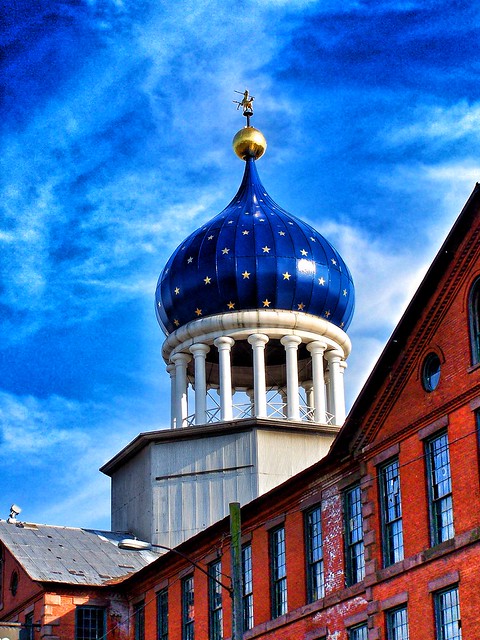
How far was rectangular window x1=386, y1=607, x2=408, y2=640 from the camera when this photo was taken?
29.7 meters

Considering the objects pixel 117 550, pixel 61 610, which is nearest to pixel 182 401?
pixel 117 550

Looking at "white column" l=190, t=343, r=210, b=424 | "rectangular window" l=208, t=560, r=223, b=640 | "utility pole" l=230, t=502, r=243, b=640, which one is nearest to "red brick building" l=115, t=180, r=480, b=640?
"rectangular window" l=208, t=560, r=223, b=640

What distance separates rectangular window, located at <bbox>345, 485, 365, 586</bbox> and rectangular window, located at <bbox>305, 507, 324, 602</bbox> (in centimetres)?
141

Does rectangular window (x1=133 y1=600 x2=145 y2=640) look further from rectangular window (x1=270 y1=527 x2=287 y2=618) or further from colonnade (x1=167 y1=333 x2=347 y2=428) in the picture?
rectangular window (x1=270 y1=527 x2=287 y2=618)

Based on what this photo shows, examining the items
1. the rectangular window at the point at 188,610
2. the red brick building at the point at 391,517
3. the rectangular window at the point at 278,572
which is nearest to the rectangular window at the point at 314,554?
the red brick building at the point at 391,517

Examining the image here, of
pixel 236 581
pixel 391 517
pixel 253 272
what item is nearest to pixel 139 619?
pixel 253 272

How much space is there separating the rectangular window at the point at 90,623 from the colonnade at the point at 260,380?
30.5 feet

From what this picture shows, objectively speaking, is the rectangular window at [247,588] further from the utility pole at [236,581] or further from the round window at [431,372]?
the utility pole at [236,581]

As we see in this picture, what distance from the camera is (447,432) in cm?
2933

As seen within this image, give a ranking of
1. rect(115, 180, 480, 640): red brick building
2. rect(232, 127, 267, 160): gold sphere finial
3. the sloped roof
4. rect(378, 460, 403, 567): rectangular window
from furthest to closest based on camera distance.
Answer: rect(232, 127, 267, 160): gold sphere finial → rect(378, 460, 403, 567): rectangular window → the sloped roof → rect(115, 180, 480, 640): red brick building

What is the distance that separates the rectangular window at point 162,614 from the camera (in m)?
41.9

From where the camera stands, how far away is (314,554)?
34375 millimetres

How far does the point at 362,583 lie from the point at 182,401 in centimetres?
2221

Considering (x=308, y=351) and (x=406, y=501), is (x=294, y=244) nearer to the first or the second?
(x=308, y=351)
